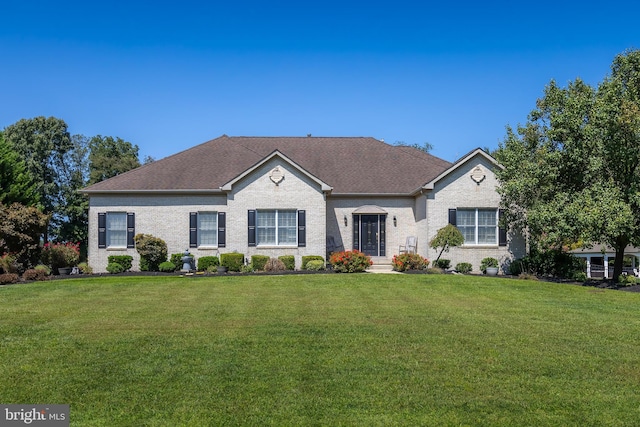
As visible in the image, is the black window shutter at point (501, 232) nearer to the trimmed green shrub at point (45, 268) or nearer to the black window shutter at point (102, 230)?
the black window shutter at point (102, 230)

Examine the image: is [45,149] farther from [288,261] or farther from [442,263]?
[442,263]

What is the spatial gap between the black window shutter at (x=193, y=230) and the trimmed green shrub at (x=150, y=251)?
1.14 m

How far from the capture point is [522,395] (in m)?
7.14

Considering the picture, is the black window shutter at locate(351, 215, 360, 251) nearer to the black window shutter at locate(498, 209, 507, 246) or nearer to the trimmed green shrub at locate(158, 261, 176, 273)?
the black window shutter at locate(498, 209, 507, 246)

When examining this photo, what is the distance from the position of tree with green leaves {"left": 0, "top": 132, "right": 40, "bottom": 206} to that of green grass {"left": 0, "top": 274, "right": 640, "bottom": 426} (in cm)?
1691

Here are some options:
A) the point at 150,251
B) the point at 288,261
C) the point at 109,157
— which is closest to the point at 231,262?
the point at 288,261

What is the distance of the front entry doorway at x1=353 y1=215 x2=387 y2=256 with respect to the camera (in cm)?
2573

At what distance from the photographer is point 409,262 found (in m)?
22.8

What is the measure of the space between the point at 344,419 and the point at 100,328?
6.64 meters

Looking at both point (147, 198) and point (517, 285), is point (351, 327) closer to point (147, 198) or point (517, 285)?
point (517, 285)

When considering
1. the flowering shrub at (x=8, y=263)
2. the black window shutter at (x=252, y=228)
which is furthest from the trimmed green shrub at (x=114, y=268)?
the black window shutter at (x=252, y=228)

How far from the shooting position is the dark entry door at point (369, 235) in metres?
25.7

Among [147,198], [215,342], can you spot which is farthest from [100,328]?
[147,198]

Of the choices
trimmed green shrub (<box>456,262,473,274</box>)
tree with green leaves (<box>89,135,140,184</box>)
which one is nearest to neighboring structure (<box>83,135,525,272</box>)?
trimmed green shrub (<box>456,262,473,274</box>)
